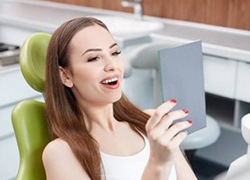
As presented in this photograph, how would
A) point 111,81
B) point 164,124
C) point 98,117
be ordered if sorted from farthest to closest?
point 98,117 < point 111,81 < point 164,124

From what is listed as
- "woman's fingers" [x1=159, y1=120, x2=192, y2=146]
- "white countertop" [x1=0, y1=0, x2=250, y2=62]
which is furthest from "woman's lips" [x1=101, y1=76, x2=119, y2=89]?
"white countertop" [x1=0, y1=0, x2=250, y2=62]

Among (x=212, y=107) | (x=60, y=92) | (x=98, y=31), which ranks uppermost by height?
(x=98, y=31)

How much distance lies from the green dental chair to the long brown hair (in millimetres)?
123

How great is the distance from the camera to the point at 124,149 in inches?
39.7

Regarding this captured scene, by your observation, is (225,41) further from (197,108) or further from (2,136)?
(197,108)

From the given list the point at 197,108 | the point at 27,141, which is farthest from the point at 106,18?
the point at 197,108

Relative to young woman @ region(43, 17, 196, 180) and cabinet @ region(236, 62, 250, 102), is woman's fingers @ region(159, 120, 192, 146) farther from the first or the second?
cabinet @ region(236, 62, 250, 102)

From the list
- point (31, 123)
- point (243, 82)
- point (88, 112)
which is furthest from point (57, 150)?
point (243, 82)

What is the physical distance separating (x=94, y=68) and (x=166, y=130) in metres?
0.26

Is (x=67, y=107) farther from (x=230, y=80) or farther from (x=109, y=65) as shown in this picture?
(x=230, y=80)

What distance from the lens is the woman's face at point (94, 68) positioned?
92cm

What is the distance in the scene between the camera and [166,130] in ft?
2.41

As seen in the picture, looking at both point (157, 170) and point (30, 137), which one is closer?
point (157, 170)

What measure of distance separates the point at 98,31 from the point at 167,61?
0.31 metres
